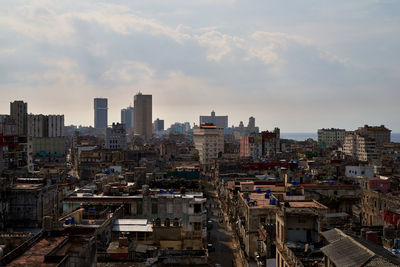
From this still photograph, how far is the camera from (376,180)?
70312 mm

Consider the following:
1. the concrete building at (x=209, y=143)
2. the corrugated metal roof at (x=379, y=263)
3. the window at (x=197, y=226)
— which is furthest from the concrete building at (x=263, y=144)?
the corrugated metal roof at (x=379, y=263)

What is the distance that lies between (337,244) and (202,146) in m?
158

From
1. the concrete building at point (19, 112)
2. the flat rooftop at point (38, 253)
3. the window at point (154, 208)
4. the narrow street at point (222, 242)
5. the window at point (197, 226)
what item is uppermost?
the concrete building at point (19, 112)

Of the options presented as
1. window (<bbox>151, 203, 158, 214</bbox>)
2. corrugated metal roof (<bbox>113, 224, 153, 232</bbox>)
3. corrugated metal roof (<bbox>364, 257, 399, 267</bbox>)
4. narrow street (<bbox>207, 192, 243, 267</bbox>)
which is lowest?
narrow street (<bbox>207, 192, 243, 267</bbox>)

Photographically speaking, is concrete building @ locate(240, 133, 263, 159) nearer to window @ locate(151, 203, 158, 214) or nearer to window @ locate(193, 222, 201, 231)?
window @ locate(193, 222, 201, 231)

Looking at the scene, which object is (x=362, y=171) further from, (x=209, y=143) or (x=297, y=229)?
(x=209, y=143)

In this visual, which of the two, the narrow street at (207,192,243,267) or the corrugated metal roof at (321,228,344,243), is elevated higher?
the corrugated metal roof at (321,228,344,243)

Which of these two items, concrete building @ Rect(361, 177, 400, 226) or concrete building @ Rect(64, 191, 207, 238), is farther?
concrete building @ Rect(361, 177, 400, 226)

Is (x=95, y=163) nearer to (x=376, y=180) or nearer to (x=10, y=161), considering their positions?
(x=10, y=161)

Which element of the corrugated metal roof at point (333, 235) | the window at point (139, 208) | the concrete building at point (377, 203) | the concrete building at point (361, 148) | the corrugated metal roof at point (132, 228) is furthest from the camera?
the concrete building at point (361, 148)

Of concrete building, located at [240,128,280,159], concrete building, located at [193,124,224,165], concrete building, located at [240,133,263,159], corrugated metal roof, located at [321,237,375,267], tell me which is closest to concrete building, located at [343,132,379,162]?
concrete building, located at [240,128,280,159]

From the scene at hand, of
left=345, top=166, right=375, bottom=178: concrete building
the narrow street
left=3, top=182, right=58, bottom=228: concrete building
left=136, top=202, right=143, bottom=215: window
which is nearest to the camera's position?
left=3, top=182, right=58, bottom=228: concrete building

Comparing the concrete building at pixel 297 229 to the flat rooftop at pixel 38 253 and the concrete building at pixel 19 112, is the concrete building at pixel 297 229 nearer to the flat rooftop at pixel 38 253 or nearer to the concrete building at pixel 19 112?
the flat rooftop at pixel 38 253

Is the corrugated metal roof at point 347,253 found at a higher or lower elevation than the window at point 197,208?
higher
